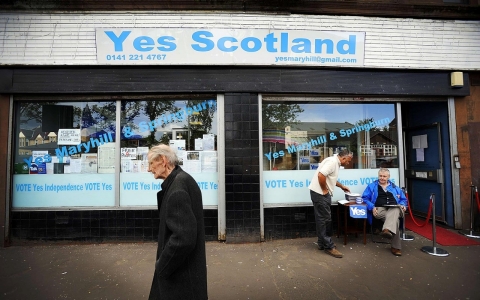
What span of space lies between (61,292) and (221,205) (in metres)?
2.79

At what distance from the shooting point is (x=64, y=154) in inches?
214

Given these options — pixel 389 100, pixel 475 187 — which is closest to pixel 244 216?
pixel 389 100

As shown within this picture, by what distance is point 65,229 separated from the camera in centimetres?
518

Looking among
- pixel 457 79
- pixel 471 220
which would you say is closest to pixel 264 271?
pixel 471 220

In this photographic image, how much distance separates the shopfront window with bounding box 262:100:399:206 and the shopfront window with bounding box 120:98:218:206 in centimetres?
117

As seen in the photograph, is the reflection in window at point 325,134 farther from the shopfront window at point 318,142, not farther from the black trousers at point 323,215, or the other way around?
the black trousers at point 323,215

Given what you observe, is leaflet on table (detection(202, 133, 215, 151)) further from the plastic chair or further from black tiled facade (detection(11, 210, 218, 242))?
the plastic chair

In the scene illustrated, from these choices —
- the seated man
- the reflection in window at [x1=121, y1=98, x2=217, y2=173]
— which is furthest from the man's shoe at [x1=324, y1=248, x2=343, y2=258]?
the reflection in window at [x1=121, y1=98, x2=217, y2=173]

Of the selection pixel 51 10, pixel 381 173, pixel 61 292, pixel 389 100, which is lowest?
pixel 61 292

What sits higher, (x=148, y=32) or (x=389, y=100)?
(x=148, y=32)

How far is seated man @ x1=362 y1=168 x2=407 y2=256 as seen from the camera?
4.46m

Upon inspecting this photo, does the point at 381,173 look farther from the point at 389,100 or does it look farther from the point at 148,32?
the point at 148,32

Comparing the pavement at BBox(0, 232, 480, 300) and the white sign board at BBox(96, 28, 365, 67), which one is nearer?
the pavement at BBox(0, 232, 480, 300)

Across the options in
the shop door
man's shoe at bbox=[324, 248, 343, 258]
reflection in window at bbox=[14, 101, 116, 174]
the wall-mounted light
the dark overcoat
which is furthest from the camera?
the shop door
